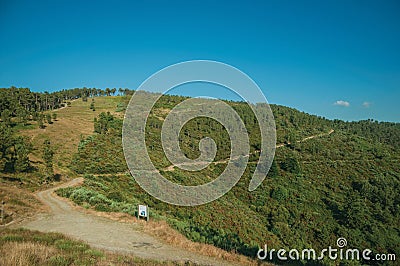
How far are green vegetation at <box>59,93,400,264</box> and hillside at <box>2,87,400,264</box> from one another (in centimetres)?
12

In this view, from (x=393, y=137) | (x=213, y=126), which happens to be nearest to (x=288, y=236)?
(x=213, y=126)

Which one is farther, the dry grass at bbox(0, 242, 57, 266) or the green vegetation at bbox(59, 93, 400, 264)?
the green vegetation at bbox(59, 93, 400, 264)

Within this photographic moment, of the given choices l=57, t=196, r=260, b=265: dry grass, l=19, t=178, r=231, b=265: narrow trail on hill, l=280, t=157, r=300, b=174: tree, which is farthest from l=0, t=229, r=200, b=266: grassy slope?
l=280, t=157, r=300, b=174: tree

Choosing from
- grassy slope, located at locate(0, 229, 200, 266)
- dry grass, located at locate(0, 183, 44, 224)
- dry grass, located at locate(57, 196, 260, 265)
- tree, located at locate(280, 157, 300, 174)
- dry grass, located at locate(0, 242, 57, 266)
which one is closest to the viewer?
dry grass, located at locate(0, 242, 57, 266)

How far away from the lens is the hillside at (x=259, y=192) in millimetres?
22703

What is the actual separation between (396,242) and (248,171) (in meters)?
29.7

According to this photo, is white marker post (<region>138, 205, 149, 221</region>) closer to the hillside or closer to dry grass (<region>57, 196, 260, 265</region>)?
dry grass (<region>57, 196, 260, 265</region>)

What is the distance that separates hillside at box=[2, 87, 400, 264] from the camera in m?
22.7

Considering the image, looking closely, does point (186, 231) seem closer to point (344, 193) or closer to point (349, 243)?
point (349, 243)

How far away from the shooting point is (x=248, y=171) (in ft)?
202


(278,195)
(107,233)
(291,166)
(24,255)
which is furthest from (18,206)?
(291,166)

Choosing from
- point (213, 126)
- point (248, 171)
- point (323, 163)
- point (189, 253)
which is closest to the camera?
point (189, 253)

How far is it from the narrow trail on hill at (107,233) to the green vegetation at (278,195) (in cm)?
171

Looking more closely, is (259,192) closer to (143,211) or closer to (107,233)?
(143,211)
